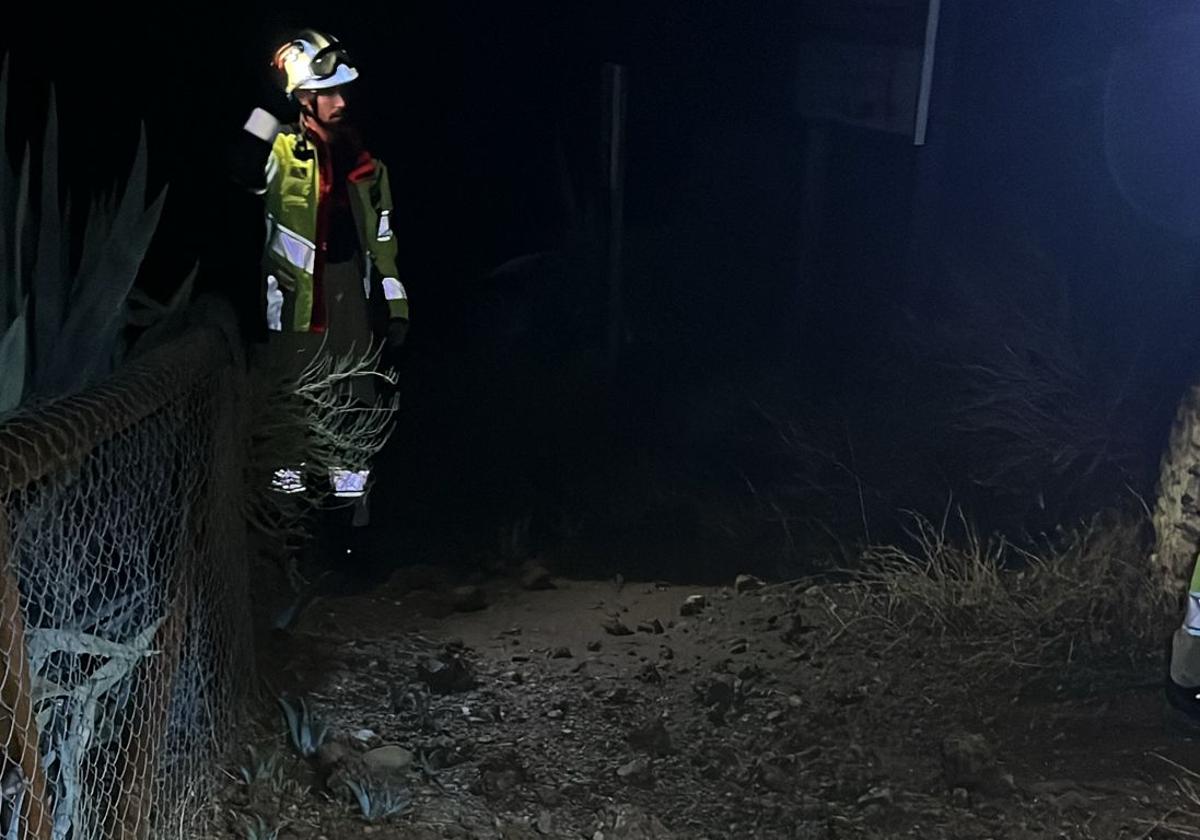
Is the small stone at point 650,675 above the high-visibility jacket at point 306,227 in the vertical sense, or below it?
below

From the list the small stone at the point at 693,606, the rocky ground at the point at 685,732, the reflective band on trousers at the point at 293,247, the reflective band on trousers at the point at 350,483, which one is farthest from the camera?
the small stone at the point at 693,606

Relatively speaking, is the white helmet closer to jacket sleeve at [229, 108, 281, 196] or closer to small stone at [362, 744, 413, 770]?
jacket sleeve at [229, 108, 281, 196]

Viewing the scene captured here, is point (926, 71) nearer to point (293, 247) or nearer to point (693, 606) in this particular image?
point (693, 606)

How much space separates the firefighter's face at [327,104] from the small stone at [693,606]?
2.21m

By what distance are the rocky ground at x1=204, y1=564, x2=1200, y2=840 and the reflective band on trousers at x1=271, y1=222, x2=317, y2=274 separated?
126 centimetres

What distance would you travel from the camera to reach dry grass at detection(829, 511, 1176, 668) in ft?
13.3

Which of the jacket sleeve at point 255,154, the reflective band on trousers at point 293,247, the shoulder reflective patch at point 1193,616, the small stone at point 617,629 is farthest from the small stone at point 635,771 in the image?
the jacket sleeve at point 255,154

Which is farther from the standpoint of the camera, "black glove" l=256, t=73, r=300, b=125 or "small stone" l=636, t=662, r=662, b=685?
"black glove" l=256, t=73, r=300, b=125

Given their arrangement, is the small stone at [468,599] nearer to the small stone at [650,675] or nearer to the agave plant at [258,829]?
the small stone at [650,675]

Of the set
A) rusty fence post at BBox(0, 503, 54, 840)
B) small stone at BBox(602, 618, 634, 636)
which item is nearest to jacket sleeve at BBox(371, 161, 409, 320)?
small stone at BBox(602, 618, 634, 636)

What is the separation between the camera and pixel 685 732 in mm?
3752

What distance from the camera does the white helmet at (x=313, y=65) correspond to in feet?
13.8

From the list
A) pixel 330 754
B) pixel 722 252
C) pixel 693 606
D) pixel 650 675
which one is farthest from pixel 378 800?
pixel 722 252

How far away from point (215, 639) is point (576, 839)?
107cm
